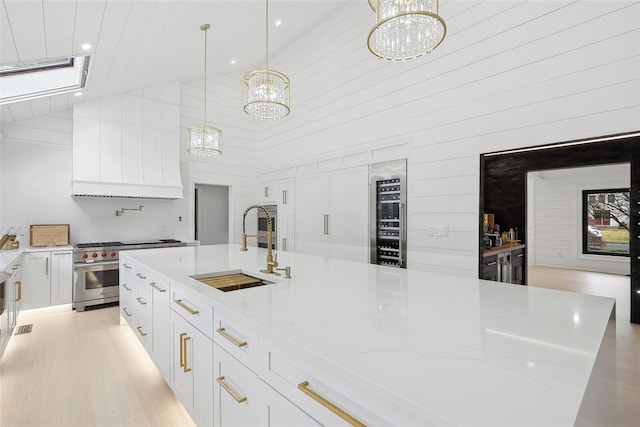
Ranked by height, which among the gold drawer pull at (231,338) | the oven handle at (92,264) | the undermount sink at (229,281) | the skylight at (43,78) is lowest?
the oven handle at (92,264)

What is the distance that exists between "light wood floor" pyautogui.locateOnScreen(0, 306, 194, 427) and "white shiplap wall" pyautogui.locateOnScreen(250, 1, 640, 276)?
111 inches

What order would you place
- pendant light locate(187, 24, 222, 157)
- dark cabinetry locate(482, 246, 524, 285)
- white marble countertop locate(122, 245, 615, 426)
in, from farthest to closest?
pendant light locate(187, 24, 222, 157) < dark cabinetry locate(482, 246, 524, 285) < white marble countertop locate(122, 245, 615, 426)

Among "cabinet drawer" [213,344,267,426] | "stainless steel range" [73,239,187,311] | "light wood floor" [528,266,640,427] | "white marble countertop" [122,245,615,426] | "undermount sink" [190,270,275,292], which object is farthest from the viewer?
"stainless steel range" [73,239,187,311]

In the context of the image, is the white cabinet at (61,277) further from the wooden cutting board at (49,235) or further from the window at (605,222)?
the window at (605,222)

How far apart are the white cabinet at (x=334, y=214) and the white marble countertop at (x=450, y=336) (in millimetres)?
2575

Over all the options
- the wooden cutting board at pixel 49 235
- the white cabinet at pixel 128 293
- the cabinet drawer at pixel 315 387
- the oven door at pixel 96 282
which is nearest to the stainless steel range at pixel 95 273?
the oven door at pixel 96 282

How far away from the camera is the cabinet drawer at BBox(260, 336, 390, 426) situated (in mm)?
777

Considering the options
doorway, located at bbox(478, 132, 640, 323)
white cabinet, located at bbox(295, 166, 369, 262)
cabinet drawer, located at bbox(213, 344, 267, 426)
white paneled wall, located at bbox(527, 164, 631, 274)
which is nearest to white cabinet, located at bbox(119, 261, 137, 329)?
cabinet drawer, located at bbox(213, 344, 267, 426)

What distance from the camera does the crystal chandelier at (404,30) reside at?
1573 millimetres

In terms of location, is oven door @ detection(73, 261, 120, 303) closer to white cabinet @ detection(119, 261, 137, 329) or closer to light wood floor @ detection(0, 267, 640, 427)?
light wood floor @ detection(0, 267, 640, 427)

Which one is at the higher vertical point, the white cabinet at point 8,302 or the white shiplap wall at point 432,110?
the white shiplap wall at point 432,110

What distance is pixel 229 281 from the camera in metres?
2.02

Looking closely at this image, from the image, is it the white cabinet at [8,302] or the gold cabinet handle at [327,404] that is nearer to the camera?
the gold cabinet handle at [327,404]

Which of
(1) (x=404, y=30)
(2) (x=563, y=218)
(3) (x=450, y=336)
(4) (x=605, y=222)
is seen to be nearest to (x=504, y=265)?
(4) (x=605, y=222)
